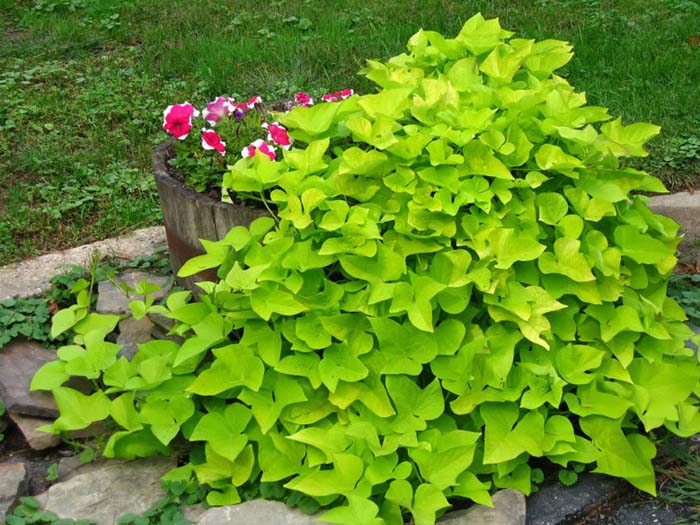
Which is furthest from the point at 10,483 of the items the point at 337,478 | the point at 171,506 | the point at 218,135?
the point at 218,135

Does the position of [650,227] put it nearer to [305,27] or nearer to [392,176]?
[392,176]

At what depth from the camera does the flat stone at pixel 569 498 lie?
2.25 meters

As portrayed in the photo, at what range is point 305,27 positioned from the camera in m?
5.98

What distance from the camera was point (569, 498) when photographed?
2.29 m

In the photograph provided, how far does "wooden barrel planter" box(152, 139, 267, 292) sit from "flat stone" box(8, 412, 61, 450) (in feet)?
2.17

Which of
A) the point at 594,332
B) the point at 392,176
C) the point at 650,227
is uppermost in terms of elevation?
the point at 392,176

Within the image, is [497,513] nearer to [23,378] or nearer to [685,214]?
[23,378]

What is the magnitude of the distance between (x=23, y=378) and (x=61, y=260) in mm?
810

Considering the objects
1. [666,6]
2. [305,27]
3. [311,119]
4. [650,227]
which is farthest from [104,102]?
[666,6]

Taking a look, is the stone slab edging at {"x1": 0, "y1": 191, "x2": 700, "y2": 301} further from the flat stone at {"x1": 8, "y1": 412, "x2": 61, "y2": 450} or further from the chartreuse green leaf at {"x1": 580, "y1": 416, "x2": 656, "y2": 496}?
the chartreuse green leaf at {"x1": 580, "y1": 416, "x2": 656, "y2": 496}

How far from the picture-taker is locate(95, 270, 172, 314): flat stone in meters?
3.06

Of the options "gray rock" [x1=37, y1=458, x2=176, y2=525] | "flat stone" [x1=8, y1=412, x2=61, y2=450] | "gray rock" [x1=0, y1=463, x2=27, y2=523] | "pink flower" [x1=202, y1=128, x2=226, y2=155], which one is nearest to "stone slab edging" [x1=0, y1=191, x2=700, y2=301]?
"flat stone" [x1=8, y1=412, x2=61, y2=450]

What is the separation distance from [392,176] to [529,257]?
43 cm

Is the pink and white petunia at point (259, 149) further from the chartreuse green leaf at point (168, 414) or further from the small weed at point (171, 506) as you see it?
the small weed at point (171, 506)
